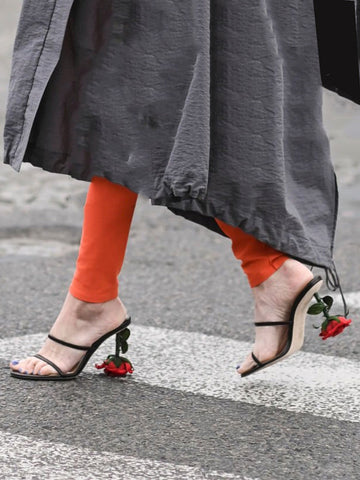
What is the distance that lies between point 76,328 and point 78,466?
69 centimetres

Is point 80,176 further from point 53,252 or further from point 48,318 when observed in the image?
point 53,252

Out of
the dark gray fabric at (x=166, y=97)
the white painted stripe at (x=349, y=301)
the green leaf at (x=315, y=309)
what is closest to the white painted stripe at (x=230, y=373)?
the green leaf at (x=315, y=309)

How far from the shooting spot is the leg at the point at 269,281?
2.74 meters

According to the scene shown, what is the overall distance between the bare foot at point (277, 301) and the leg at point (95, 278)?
1.31 ft

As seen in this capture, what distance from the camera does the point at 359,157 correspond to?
9.00 metres

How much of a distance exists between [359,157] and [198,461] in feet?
22.8

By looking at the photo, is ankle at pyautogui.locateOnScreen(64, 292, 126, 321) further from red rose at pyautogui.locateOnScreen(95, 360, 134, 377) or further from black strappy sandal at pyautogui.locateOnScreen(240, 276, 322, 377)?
black strappy sandal at pyautogui.locateOnScreen(240, 276, 322, 377)

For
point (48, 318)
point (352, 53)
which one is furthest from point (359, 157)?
point (352, 53)

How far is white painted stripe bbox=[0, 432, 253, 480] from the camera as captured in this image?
86.9 inches

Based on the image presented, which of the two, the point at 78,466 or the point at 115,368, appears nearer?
the point at 78,466

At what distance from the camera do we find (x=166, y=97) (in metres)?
2.60

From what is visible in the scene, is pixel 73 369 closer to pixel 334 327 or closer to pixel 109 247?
pixel 109 247

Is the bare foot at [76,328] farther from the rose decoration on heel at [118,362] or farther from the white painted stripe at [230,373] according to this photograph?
the white painted stripe at [230,373]

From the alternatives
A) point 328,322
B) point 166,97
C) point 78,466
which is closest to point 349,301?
point 328,322
